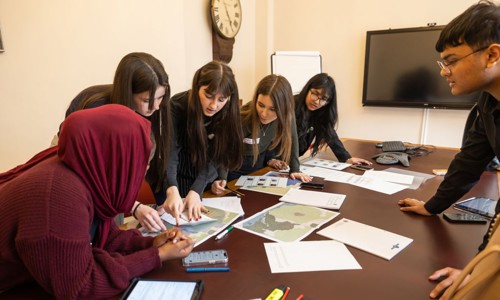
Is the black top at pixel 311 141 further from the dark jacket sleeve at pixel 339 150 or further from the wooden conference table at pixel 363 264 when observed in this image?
the wooden conference table at pixel 363 264

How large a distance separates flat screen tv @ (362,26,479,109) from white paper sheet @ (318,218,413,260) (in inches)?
→ 110

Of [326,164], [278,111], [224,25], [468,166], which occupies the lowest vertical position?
[326,164]

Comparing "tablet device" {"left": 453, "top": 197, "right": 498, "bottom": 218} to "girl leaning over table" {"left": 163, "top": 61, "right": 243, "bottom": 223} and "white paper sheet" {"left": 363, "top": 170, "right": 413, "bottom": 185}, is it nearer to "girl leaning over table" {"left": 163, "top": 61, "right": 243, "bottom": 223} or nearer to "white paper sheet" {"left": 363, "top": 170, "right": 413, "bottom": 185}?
"white paper sheet" {"left": 363, "top": 170, "right": 413, "bottom": 185}

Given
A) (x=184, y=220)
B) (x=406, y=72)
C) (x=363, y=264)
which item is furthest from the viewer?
(x=406, y=72)

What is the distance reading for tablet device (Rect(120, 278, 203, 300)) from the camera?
2.52ft

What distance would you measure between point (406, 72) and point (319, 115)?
1.65 m

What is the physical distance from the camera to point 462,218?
1231mm

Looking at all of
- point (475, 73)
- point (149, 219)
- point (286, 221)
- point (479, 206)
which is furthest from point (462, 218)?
point (149, 219)

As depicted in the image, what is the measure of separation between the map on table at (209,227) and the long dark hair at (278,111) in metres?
0.71

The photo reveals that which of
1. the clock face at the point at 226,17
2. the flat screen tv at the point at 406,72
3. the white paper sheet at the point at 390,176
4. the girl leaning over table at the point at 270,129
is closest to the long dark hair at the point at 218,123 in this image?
the girl leaning over table at the point at 270,129

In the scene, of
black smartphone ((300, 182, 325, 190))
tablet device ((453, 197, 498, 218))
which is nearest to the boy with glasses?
tablet device ((453, 197, 498, 218))

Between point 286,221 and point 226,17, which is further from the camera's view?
point 226,17

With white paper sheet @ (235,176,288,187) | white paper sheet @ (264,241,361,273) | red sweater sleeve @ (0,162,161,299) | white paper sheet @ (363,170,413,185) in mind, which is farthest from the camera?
white paper sheet @ (363,170,413,185)

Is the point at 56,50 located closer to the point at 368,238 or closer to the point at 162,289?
the point at 162,289
